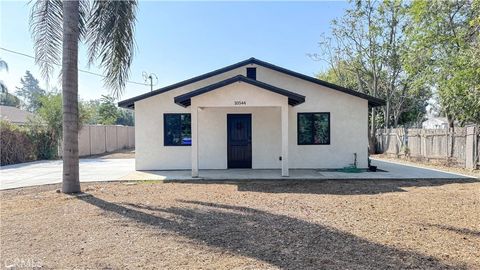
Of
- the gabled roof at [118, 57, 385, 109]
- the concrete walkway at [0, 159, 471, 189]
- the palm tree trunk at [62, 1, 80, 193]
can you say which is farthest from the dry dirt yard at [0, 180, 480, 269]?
the gabled roof at [118, 57, 385, 109]

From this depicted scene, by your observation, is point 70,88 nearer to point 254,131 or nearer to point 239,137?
point 239,137

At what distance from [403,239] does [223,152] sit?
9.00 metres

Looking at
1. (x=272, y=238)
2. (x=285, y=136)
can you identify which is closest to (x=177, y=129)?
(x=285, y=136)

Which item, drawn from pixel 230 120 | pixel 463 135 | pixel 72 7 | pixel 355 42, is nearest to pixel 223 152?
pixel 230 120

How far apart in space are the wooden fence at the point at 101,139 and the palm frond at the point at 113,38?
13554mm

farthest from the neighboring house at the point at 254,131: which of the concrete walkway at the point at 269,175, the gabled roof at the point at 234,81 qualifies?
the gabled roof at the point at 234,81

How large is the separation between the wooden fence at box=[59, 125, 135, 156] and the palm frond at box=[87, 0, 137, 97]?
13554mm

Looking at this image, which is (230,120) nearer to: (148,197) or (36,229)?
(148,197)

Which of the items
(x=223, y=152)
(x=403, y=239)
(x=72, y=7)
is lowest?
(x=403, y=239)

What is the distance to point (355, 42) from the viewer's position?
23.2 metres

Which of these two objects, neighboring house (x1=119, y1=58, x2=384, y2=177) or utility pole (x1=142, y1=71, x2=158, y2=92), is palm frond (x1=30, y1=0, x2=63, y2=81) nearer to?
neighboring house (x1=119, y1=58, x2=384, y2=177)

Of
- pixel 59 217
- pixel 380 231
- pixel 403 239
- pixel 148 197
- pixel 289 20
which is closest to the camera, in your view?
pixel 403 239

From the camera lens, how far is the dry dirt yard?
13.1 feet

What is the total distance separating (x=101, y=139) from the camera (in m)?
24.3
